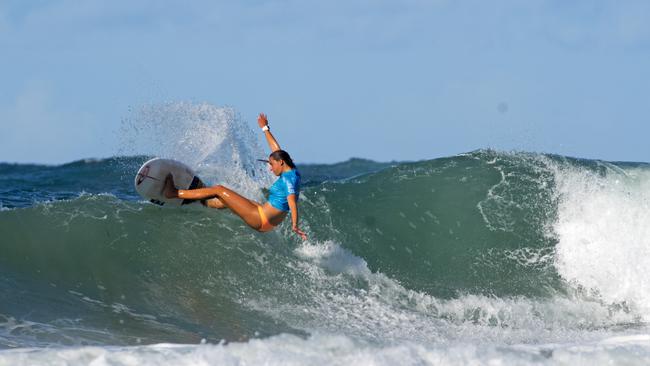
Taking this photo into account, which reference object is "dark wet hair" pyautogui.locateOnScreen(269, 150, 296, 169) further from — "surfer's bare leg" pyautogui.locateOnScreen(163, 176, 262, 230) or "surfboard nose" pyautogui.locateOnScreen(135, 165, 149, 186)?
"surfboard nose" pyautogui.locateOnScreen(135, 165, 149, 186)

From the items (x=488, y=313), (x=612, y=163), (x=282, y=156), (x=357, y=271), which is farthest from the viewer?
(x=612, y=163)

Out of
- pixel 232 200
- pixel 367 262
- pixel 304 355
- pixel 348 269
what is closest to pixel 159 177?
pixel 232 200

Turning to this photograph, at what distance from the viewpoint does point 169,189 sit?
985 centimetres

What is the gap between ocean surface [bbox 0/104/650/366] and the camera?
723 centimetres

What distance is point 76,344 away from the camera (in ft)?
24.5

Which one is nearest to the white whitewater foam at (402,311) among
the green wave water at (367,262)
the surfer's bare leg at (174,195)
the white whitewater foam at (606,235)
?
the green wave water at (367,262)

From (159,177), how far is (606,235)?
6.16 meters

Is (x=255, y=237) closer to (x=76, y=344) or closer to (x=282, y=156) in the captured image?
(x=282, y=156)

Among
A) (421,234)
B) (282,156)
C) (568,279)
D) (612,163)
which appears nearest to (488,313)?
(568,279)

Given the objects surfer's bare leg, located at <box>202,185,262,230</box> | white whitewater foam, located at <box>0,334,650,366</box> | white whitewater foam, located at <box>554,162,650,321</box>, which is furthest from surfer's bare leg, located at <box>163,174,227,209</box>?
white whitewater foam, located at <box>554,162,650,321</box>

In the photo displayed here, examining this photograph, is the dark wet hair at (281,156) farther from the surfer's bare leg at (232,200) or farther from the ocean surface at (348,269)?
the ocean surface at (348,269)

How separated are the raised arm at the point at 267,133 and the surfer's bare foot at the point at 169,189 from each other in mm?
1252

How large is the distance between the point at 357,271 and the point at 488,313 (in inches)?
69.6

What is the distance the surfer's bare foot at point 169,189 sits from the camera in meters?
Answer: 9.80
